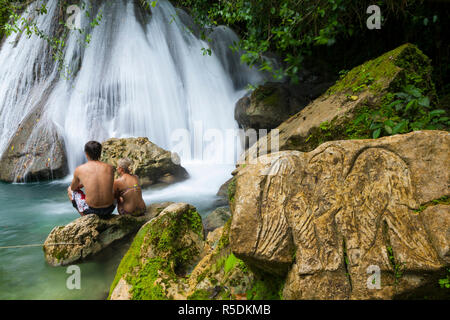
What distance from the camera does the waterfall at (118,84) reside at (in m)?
8.61

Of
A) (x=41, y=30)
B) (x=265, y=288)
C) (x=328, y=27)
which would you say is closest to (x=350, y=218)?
(x=265, y=288)

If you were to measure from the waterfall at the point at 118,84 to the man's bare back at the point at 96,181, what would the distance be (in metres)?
5.00

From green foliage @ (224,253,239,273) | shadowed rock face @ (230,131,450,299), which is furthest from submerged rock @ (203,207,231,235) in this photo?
shadowed rock face @ (230,131,450,299)

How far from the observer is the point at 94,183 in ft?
11.9

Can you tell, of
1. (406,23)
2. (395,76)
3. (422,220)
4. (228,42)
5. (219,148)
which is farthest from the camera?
(228,42)

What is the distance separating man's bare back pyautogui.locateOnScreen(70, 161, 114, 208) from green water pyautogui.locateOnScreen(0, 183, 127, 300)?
76cm

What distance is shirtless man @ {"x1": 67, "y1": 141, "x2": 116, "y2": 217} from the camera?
358 centimetres

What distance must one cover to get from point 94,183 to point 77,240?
80 cm

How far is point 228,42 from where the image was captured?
12336 mm

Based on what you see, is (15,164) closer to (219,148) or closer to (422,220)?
(219,148)

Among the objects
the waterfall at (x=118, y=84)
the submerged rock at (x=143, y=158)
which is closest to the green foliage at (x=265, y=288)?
the submerged rock at (x=143, y=158)

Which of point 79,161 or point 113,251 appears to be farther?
point 79,161

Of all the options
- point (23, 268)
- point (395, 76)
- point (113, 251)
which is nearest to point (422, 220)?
point (395, 76)

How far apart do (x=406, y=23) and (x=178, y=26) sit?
885cm
